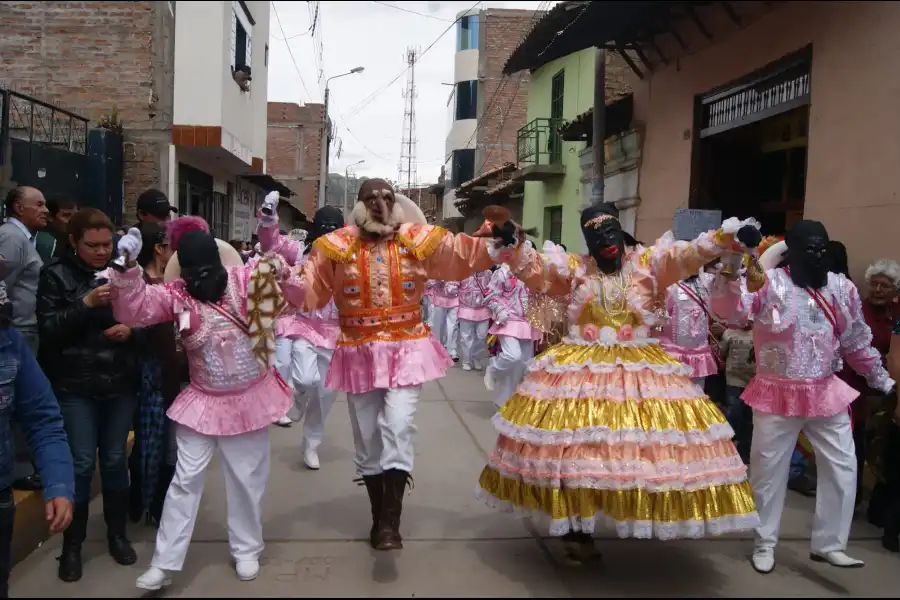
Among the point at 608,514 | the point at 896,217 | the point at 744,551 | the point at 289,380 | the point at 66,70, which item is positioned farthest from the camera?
the point at 66,70

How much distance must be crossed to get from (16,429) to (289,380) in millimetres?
2531

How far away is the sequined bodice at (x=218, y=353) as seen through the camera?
3.79 m

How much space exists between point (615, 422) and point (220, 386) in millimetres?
1972

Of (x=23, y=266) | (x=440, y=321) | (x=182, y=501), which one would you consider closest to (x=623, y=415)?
(x=182, y=501)

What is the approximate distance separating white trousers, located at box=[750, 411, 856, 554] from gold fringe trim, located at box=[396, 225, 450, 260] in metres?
2.07

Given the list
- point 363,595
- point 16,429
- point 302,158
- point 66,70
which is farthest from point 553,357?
point 302,158

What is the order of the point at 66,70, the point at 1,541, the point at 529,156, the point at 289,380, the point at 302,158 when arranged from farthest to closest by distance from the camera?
the point at 302,158 < the point at 529,156 < the point at 66,70 < the point at 289,380 < the point at 1,541

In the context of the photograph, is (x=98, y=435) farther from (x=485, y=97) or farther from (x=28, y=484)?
(x=485, y=97)

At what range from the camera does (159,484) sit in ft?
15.1

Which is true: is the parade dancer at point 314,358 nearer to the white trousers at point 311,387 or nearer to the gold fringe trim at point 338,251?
the white trousers at point 311,387

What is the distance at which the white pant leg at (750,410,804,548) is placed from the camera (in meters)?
4.13

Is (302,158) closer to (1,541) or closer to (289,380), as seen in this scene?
(289,380)

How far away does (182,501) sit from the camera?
3709mm

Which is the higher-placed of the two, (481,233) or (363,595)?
(481,233)
